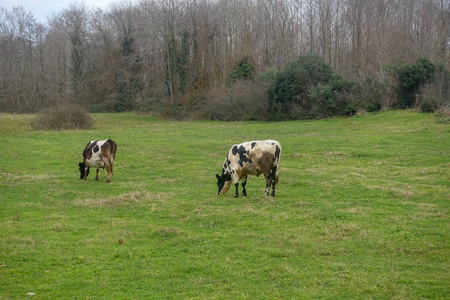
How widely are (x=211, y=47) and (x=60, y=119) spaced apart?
2887 cm

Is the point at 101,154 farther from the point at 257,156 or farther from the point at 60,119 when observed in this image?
the point at 60,119

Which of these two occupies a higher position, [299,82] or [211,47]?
[211,47]

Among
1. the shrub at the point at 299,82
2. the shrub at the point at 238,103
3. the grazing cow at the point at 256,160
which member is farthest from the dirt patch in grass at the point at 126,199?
the shrub at the point at 238,103

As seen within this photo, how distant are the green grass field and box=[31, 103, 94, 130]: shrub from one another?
18878 millimetres

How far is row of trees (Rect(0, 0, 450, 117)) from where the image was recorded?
56.6 metres

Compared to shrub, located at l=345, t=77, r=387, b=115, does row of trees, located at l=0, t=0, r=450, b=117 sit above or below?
above

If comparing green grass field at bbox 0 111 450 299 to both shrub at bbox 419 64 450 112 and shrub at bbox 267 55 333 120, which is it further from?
shrub at bbox 267 55 333 120

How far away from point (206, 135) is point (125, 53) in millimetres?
38404

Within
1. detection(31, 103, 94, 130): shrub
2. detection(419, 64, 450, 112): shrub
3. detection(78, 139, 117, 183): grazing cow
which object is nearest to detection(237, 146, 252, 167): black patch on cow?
detection(78, 139, 117, 183): grazing cow

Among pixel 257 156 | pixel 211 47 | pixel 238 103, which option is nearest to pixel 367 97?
pixel 238 103

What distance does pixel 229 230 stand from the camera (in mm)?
10727

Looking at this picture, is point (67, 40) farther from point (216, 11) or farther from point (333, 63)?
point (333, 63)

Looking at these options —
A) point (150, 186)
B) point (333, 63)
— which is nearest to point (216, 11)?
point (333, 63)

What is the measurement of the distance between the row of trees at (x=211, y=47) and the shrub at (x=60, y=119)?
16863mm
